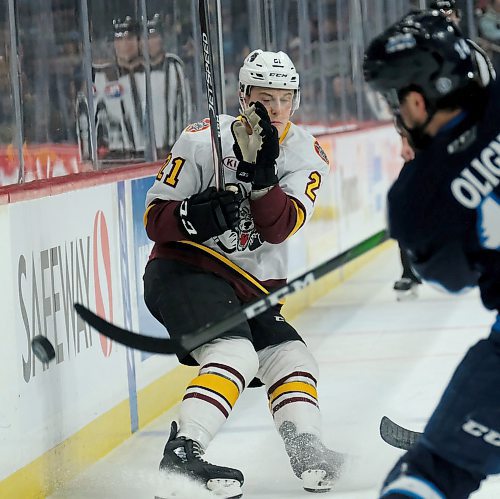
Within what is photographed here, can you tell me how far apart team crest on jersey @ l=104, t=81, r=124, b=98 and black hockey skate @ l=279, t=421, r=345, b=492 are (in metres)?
1.41

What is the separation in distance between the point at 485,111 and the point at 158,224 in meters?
1.32

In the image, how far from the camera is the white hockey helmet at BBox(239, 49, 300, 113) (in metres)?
3.24

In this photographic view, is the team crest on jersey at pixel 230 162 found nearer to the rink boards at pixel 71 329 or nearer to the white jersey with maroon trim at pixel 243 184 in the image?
the white jersey with maroon trim at pixel 243 184

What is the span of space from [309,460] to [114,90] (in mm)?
1551

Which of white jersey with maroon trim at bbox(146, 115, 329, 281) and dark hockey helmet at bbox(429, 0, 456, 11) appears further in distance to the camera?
dark hockey helmet at bbox(429, 0, 456, 11)

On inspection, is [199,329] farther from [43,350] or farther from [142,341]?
[43,350]

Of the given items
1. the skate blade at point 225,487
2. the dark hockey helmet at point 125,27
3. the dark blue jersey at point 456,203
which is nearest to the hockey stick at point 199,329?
the dark blue jersey at point 456,203

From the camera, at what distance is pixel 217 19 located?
5.01m

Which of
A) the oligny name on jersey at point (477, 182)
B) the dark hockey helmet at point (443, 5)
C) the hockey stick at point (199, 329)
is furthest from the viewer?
the dark hockey helmet at point (443, 5)

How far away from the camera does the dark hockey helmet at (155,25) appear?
442cm

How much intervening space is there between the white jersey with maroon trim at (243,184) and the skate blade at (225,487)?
21.9 inches

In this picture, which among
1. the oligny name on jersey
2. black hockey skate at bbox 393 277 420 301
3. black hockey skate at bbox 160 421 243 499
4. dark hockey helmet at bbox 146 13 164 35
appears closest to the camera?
the oligny name on jersey

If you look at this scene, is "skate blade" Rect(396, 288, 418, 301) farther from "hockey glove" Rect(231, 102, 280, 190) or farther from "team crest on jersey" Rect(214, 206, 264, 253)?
"hockey glove" Rect(231, 102, 280, 190)

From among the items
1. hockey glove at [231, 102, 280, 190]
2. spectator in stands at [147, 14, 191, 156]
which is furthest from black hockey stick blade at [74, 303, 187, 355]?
spectator in stands at [147, 14, 191, 156]
